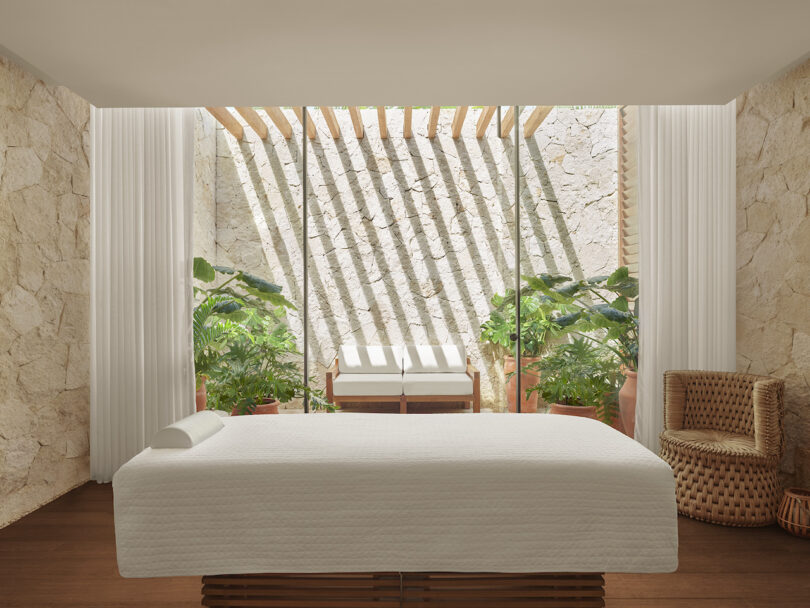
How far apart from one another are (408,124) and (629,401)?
3402 millimetres

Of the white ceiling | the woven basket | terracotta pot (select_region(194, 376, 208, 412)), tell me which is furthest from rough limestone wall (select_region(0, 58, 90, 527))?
the woven basket

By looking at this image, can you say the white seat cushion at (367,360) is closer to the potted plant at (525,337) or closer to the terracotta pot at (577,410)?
the potted plant at (525,337)

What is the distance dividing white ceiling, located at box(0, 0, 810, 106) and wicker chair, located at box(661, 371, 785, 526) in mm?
1620

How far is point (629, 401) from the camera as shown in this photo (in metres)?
3.61

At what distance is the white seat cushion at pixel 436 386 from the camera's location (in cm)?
489

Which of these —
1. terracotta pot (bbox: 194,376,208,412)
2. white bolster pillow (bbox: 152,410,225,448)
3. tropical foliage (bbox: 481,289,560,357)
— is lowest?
terracotta pot (bbox: 194,376,208,412)

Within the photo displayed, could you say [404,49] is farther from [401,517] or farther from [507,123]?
[507,123]

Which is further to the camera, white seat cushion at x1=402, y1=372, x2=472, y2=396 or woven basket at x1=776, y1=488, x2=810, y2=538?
white seat cushion at x1=402, y1=372, x2=472, y2=396

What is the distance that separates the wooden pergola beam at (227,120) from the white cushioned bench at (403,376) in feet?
8.00

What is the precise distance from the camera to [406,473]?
165 centimetres

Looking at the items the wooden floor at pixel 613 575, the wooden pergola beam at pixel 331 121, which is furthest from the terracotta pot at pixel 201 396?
the wooden pergola beam at pixel 331 121

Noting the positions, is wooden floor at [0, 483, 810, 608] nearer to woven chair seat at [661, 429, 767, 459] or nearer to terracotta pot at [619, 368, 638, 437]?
woven chair seat at [661, 429, 767, 459]

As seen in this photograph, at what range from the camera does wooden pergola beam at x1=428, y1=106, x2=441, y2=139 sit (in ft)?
15.8

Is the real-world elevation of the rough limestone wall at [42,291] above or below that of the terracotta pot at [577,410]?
above
